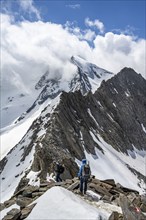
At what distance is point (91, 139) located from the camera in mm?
87625

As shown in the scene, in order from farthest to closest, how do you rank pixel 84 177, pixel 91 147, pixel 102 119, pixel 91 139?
pixel 102 119, pixel 91 139, pixel 91 147, pixel 84 177

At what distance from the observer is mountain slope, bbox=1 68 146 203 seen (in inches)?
2177

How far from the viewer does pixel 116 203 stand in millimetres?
25047

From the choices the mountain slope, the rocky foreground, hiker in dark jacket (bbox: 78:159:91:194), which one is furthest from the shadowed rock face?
hiker in dark jacket (bbox: 78:159:91:194)

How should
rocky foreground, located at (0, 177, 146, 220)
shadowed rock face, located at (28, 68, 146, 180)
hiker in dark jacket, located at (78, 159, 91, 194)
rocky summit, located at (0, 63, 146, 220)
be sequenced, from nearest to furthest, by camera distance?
rocky foreground, located at (0, 177, 146, 220), hiker in dark jacket, located at (78, 159, 91, 194), rocky summit, located at (0, 63, 146, 220), shadowed rock face, located at (28, 68, 146, 180)

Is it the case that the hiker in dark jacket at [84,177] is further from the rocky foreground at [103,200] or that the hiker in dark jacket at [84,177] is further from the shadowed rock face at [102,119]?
the shadowed rock face at [102,119]

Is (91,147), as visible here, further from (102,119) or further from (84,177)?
(84,177)

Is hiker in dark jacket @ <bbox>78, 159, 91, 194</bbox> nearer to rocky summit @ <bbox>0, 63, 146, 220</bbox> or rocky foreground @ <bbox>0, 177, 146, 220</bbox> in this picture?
rocky foreground @ <bbox>0, 177, 146, 220</bbox>

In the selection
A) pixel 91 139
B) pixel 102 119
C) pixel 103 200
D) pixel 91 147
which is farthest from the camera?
pixel 102 119

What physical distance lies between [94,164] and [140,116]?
92542 millimetres

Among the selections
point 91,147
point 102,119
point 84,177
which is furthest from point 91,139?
point 84,177

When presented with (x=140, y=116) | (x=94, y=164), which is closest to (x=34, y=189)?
(x=94, y=164)

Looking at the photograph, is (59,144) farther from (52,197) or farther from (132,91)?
(132,91)

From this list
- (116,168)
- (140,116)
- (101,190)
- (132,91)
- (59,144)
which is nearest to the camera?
(101,190)
